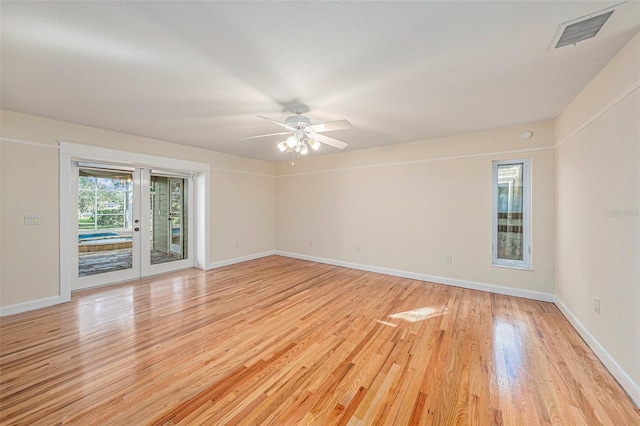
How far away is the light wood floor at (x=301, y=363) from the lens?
1.63 meters

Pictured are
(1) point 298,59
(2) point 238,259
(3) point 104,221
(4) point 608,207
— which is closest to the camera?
(1) point 298,59

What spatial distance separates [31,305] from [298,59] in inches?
182

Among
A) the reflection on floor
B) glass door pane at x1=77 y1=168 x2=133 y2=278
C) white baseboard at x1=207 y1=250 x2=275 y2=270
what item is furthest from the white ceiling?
white baseboard at x1=207 y1=250 x2=275 y2=270

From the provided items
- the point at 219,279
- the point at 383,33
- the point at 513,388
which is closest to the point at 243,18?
the point at 383,33

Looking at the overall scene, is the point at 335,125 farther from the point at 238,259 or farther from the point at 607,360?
the point at 238,259

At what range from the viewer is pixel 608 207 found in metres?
2.12

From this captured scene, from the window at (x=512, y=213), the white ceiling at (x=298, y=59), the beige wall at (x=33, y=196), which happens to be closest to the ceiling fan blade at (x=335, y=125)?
the white ceiling at (x=298, y=59)

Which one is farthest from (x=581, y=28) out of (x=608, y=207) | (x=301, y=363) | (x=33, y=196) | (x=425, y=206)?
A: (x=33, y=196)

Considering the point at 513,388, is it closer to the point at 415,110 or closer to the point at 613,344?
the point at 613,344

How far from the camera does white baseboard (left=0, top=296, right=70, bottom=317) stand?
120 inches

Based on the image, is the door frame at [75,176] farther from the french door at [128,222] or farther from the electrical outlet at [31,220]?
the electrical outlet at [31,220]

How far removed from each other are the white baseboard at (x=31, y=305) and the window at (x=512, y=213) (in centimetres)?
659

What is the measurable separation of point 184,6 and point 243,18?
35 centimetres

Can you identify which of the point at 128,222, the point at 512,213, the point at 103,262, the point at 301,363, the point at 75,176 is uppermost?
the point at 75,176
